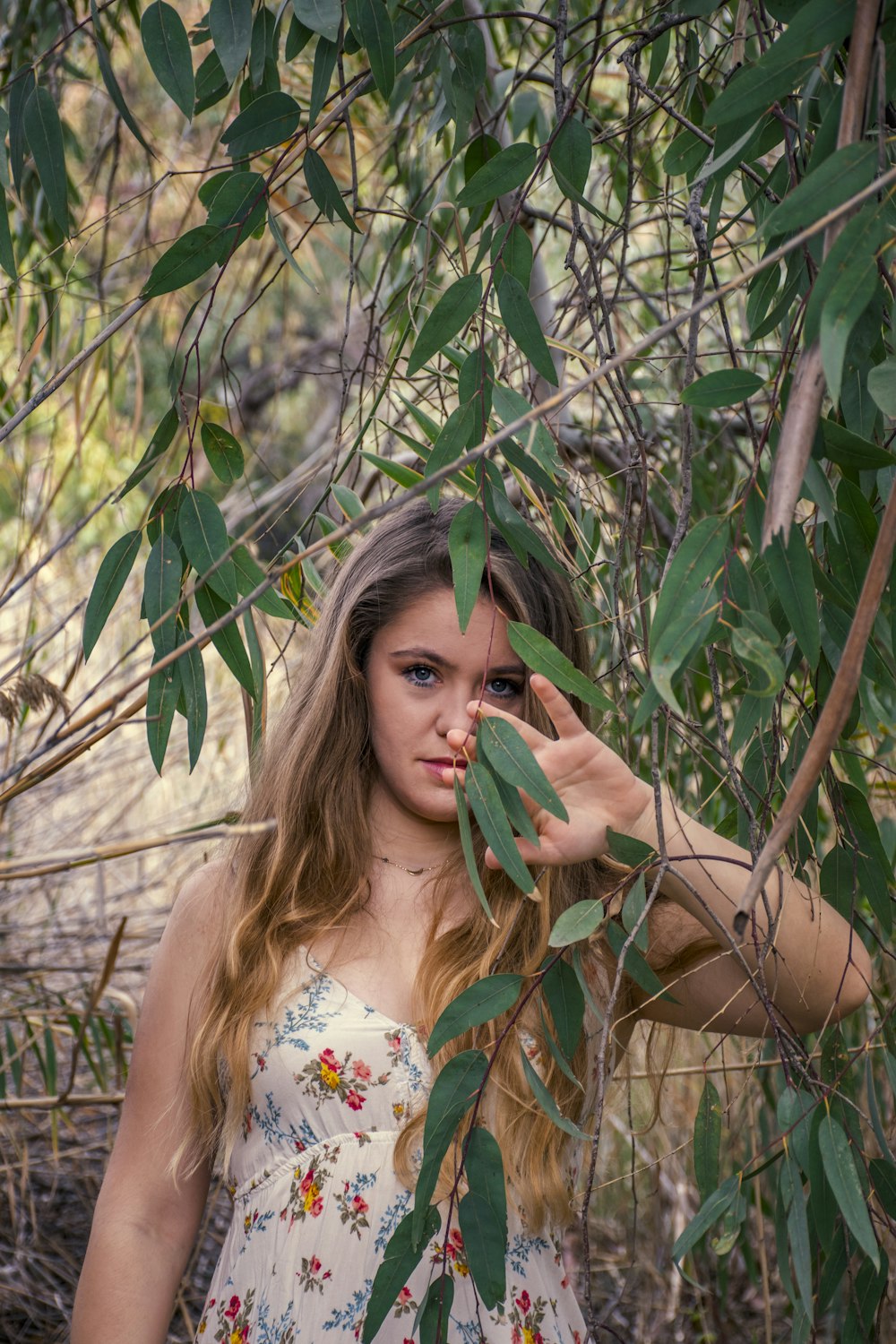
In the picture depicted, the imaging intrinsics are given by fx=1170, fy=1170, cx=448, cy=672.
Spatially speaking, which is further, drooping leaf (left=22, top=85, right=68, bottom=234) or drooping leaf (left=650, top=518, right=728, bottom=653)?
drooping leaf (left=22, top=85, right=68, bottom=234)

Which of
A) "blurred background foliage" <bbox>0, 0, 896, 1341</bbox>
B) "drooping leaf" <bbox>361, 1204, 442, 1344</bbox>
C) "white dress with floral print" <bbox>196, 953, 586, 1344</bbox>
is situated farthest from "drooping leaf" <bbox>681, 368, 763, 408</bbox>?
"white dress with floral print" <bbox>196, 953, 586, 1344</bbox>

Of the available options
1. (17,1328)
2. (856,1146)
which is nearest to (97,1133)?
(17,1328)

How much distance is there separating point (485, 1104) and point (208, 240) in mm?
806

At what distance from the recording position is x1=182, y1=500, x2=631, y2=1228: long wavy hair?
114 centimetres

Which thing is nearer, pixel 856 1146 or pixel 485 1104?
pixel 856 1146

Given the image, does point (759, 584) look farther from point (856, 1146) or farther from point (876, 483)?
point (856, 1146)

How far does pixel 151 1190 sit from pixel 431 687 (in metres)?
0.58

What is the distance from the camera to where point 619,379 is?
0.80m

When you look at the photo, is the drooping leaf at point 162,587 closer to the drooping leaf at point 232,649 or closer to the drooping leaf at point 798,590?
the drooping leaf at point 232,649

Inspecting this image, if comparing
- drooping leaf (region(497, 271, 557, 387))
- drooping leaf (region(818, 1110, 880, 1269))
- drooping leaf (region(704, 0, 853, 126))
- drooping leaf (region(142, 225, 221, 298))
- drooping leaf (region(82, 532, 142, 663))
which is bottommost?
drooping leaf (region(818, 1110, 880, 1269))

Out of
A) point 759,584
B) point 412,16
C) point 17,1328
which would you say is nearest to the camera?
point 759,584

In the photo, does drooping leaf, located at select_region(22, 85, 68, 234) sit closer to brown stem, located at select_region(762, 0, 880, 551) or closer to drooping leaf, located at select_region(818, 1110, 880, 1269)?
brown stem, located at select_region(762, 0, 880, 551)

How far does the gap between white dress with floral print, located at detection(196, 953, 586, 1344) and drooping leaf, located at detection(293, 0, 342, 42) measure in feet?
2.77

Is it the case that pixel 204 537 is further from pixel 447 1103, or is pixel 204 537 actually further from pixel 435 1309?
pixel 435 1309
